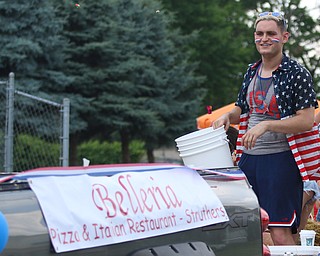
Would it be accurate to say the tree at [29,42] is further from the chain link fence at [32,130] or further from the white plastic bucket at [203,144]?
the white plastic bucket at [203,144]

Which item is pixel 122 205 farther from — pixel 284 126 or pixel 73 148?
pixel 73 148

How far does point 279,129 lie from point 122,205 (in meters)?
2.02

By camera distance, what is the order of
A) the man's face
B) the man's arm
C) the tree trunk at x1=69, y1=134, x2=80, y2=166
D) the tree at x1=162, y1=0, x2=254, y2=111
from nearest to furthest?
the man's arm, the man's face, the tree trunk at x1=69, y1=134, x2=80, y2=166, the tree at x1=162, y1=0, x2=254, y2=111

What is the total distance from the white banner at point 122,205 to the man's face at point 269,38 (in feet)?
5.57

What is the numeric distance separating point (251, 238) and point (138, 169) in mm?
871

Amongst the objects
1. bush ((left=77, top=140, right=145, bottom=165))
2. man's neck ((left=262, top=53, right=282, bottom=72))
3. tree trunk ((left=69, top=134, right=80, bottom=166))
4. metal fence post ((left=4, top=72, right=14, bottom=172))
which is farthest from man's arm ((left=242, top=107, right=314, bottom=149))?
bush ((left=77, top=140, right=145, bottom=165))

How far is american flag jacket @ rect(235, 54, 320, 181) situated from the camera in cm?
500

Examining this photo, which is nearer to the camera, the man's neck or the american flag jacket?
the american flag jacket

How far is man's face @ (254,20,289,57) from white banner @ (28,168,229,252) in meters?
1.70

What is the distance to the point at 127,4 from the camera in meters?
23.0

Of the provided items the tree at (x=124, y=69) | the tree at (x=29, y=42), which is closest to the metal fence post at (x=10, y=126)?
the tree at (x=29, y=42)

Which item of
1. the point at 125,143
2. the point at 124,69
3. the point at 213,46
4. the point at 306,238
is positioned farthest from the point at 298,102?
the point at 213,46

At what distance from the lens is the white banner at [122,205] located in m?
2.88

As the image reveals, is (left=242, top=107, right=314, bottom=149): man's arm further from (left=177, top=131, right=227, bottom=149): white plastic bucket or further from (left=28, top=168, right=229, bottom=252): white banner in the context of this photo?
(left=28, top=168, right=229, bottom=252): white banner
